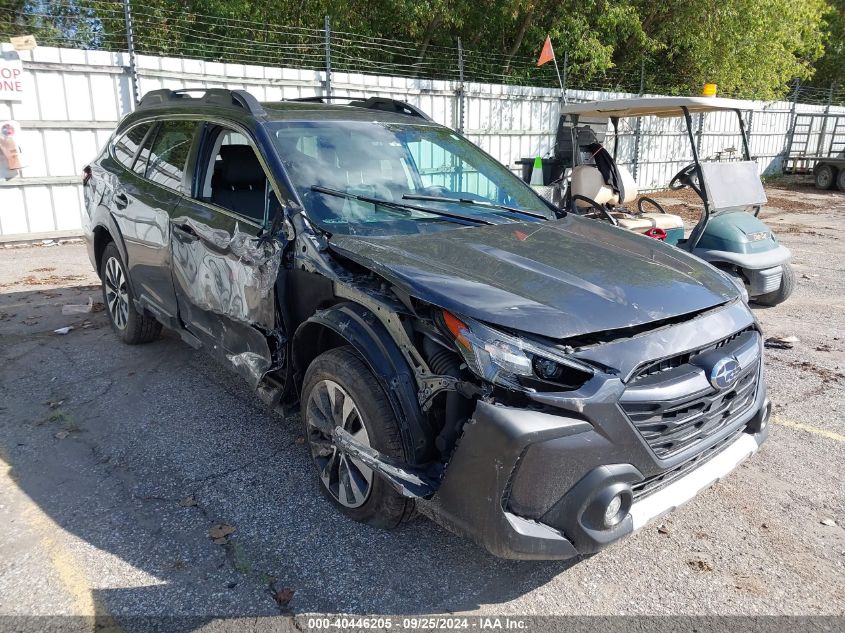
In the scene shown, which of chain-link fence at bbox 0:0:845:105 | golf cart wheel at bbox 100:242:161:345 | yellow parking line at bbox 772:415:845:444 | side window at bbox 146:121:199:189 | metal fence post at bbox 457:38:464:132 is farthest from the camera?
metal fence post at bbox 457:38:464:132

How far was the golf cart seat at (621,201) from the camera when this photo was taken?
6.53 meters

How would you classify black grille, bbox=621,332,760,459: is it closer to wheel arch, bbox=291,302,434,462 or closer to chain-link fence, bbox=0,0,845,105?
wheel arch, bbox=291,302,434,462

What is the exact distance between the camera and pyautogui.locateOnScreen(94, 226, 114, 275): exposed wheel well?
5.25 m

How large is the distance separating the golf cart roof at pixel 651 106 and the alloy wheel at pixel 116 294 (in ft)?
16.1

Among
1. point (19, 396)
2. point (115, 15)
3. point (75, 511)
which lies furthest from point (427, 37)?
point (75, 511)

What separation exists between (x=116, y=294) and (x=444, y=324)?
3.84 metres

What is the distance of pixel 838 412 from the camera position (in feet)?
14.1

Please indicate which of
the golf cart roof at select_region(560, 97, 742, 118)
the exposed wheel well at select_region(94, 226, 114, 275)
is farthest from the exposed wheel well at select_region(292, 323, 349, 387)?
the golf cart roof at select_region(560, 97, 742, 118)

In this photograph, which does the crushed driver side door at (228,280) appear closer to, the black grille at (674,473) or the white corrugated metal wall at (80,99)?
the black grille at (674,473)

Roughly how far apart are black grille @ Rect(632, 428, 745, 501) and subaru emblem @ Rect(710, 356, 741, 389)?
0.29m

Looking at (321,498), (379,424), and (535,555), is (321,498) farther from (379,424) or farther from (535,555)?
(535,555)

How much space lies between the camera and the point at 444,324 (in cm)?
252

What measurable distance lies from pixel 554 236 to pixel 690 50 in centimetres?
1943

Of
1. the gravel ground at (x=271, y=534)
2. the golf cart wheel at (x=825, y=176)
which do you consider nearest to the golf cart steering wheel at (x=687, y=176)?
the gravel ground at (x=271, y=534)
